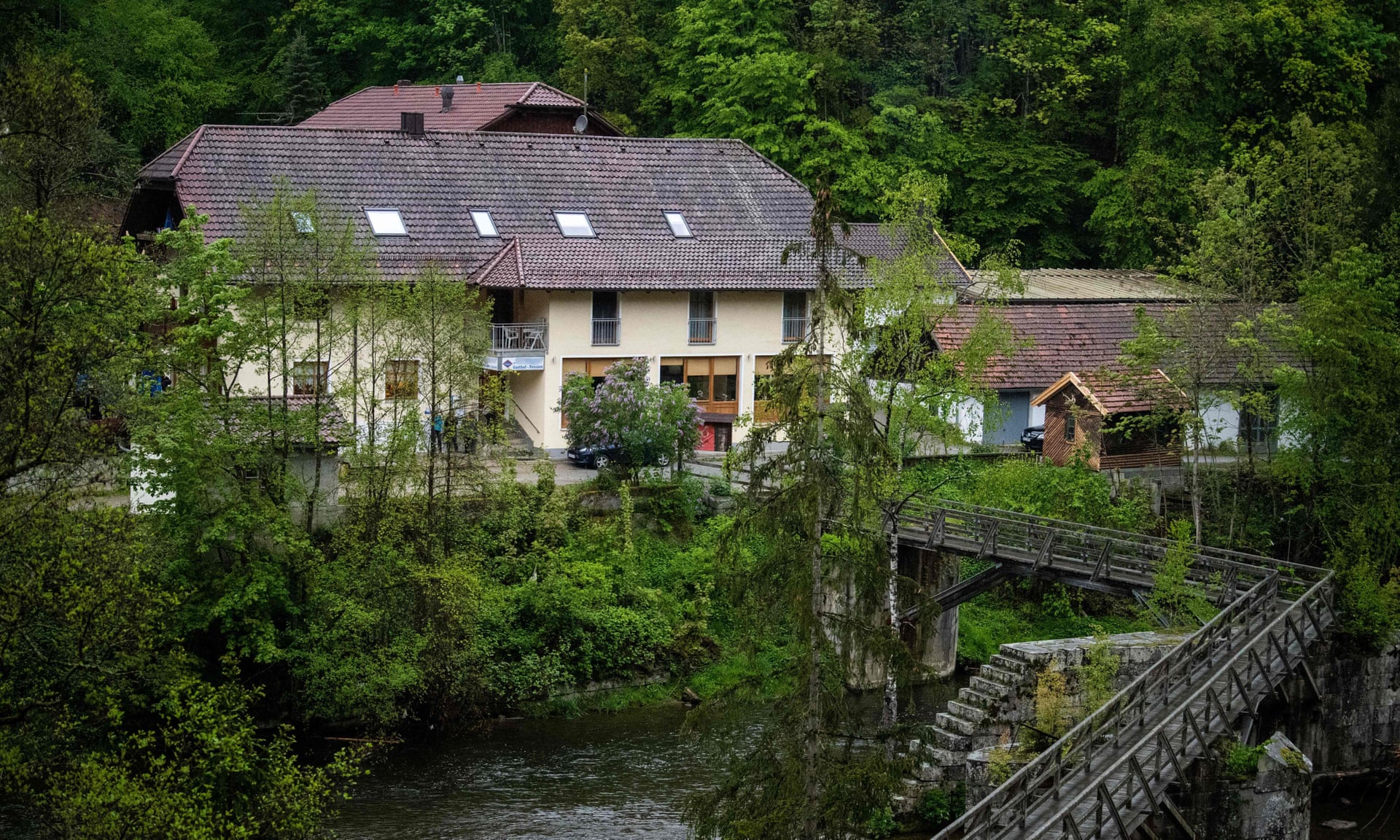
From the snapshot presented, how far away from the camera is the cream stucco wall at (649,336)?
1540 inches

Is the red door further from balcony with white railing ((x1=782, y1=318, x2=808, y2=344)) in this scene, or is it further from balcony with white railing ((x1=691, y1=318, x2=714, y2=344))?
balcony with white railing ((x1=782, y1=318, x2=808, y2=344))

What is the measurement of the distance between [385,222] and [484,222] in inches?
98.7

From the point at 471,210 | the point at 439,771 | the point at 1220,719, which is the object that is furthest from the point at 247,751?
the point at 471,210

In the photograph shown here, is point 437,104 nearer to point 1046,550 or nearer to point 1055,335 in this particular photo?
point 1055,335

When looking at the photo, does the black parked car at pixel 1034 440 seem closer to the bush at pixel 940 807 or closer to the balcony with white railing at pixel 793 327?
the balcony with white railing at pixel 793 327

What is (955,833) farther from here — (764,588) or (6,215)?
(6,215)

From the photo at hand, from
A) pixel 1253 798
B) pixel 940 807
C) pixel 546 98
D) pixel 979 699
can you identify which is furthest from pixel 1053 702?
→ pixel 546 98

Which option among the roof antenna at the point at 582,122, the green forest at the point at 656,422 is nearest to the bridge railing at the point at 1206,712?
the green forest at the point at 656,422

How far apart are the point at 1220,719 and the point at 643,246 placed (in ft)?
67.6

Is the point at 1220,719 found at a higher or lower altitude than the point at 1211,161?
lower

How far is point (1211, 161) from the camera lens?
45.8 m

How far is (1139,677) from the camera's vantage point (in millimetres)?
24359

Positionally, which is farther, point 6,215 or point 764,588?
point 6,215

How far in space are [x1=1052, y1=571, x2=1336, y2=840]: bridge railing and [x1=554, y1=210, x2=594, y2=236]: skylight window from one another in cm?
2021
